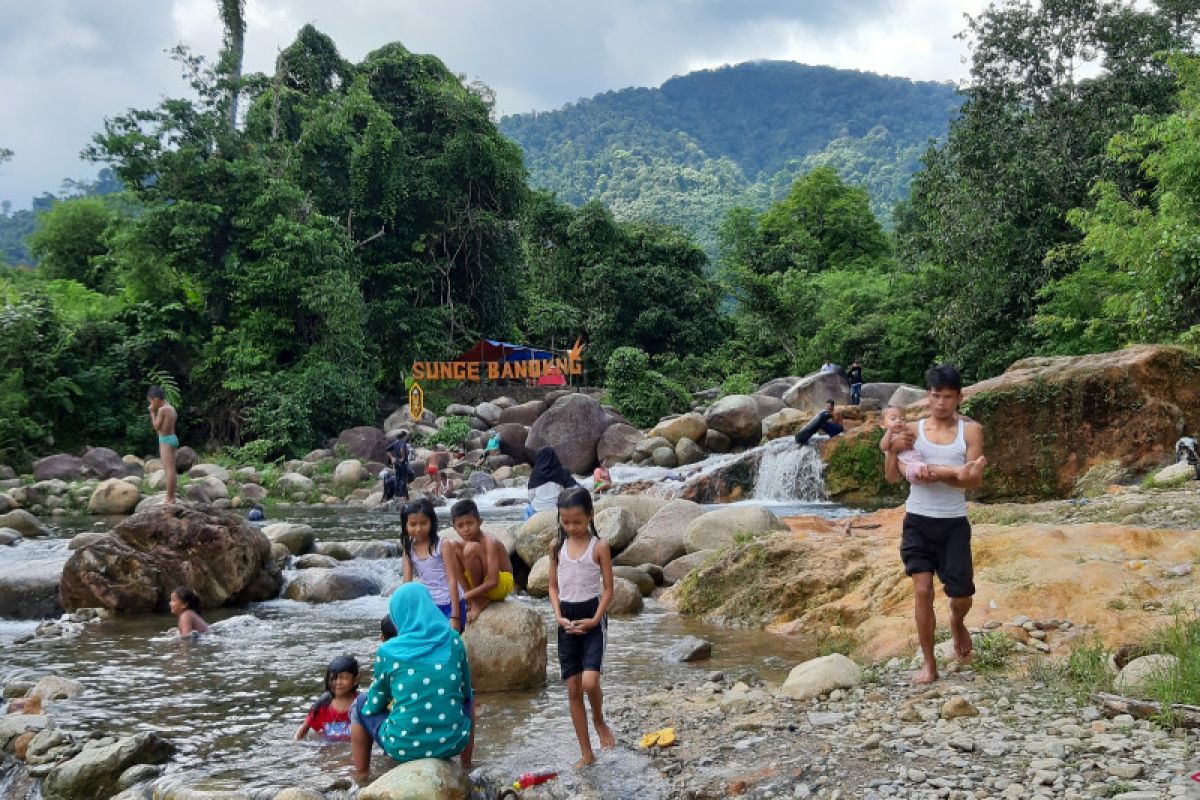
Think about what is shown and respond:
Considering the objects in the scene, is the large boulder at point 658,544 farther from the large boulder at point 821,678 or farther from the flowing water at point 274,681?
the large boulder at point 821,678

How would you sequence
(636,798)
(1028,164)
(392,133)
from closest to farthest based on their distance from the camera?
(636,798) → (1028,164) → (392,133)

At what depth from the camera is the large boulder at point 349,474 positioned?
24594mm

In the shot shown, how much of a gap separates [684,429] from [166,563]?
15.5 m

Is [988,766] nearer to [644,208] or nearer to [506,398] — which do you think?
[506,398]

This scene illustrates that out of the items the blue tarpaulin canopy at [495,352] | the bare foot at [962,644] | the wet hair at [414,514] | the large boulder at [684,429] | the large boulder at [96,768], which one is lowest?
the large boulder at [96,768]

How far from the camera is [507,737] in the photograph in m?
5.91

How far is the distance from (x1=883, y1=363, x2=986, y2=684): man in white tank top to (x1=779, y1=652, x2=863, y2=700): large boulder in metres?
0.43

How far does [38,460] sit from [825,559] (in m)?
23.1

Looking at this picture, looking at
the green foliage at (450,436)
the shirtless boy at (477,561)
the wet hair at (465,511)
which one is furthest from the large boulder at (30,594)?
the green foliage at (450,436)

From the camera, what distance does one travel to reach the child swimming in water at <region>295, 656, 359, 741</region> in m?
6.13

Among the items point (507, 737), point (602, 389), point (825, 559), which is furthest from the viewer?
point (602, 389)

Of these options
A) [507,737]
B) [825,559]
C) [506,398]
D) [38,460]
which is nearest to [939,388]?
[507,737]

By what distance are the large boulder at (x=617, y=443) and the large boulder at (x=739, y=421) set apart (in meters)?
2.19

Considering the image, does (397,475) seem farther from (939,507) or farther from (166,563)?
(939,507)
